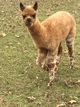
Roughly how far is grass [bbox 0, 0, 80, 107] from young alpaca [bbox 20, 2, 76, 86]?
14.2 inches

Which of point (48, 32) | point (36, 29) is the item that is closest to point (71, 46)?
point (48, 32)

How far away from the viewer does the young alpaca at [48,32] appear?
5.71m

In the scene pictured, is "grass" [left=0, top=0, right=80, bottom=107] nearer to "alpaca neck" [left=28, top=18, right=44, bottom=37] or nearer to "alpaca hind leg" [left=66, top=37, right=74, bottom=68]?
"alpaca hind leg" [left=66, top=37, right=74, bottom=68]

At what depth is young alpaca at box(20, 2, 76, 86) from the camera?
225 inches

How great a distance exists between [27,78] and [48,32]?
1.20 metres

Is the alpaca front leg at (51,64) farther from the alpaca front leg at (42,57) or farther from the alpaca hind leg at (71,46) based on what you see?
the alpaca hind leg at (71,46)

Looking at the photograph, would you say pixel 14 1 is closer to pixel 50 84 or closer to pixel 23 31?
pixel 23 31

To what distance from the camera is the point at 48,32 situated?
619 cm

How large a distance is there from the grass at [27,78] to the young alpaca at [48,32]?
0.36 m

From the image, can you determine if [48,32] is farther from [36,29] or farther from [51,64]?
[51,64]

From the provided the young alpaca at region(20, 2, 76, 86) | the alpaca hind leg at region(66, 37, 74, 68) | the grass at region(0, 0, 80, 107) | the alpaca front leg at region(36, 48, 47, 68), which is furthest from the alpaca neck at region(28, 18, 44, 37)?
the alpaca hind leg at region(66, 37, 74, 68)

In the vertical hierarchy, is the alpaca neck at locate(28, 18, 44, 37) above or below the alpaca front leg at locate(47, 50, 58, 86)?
above

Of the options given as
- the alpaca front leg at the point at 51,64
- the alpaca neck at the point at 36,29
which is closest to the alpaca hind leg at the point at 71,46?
the alpaca front leg at the point at 51,64

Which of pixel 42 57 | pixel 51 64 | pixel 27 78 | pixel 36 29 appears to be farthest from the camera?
pixel 27 78
